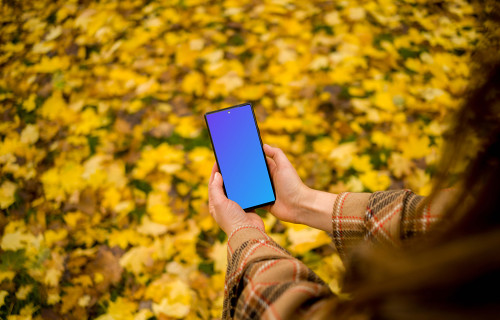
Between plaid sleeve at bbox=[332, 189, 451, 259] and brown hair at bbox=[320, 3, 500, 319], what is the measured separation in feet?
1.02

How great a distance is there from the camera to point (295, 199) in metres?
1.44

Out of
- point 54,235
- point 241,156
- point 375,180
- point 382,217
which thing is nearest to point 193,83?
point 241,156

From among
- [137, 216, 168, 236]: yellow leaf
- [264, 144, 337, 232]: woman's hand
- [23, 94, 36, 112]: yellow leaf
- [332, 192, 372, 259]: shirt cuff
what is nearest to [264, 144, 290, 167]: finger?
[264, 144, 337, 232]: woman's hand

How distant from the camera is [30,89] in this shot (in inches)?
85.6

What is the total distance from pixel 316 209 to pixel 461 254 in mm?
965

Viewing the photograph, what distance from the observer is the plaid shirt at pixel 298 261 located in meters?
0.70

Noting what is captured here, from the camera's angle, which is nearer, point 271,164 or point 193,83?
point 271,164

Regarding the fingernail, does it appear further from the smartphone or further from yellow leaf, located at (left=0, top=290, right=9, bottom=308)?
yellow leaf, located at (left=0, top=290, right=9, bottom=308)

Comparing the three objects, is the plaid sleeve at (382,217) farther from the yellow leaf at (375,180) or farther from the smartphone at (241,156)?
the yellow leaf at (375,180)

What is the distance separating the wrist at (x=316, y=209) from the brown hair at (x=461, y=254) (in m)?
0.83

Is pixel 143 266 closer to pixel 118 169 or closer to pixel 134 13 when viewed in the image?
pixel 118 169

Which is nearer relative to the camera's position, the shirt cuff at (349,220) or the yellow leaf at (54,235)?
the shirt cuff at (349,220)

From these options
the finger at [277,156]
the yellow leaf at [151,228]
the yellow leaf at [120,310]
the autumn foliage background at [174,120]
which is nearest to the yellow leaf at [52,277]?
the autumn foliage background at [174,120]

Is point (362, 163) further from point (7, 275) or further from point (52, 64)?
point (52, 64)
